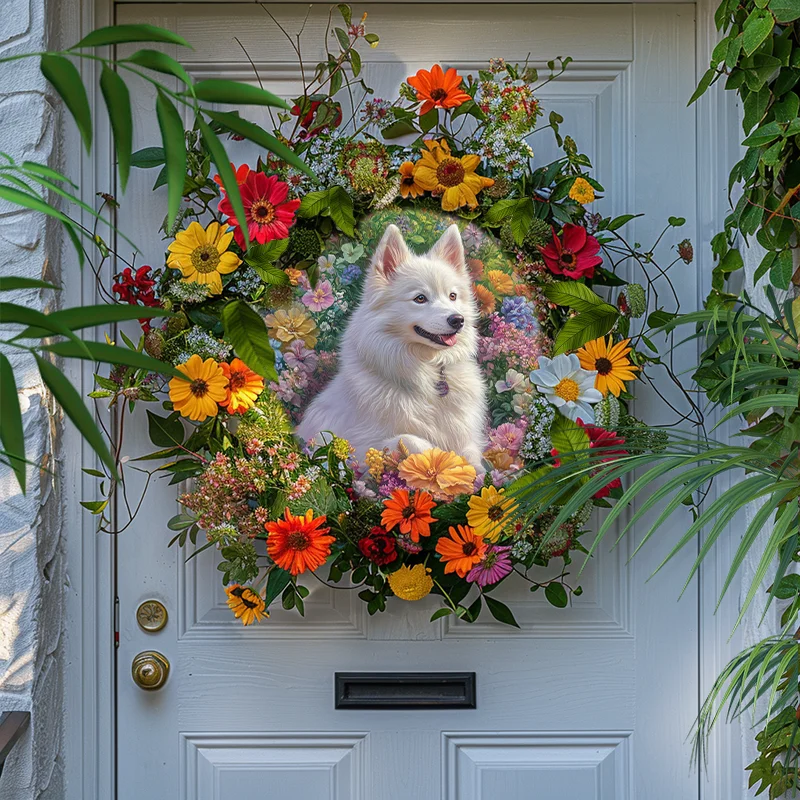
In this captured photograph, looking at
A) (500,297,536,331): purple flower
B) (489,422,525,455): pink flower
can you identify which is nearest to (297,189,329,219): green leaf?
(500,297,536,331): purple flower

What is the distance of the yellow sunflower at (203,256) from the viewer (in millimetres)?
1289

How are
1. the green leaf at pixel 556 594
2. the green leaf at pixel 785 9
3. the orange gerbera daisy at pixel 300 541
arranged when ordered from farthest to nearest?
the green leaf at pixel 556 594
the orange gerbera daisy at pixel 300 541
the green leaf at pixel 785 9

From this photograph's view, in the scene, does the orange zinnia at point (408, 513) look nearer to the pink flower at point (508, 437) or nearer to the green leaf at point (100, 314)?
the pink flower at point (508, 437)

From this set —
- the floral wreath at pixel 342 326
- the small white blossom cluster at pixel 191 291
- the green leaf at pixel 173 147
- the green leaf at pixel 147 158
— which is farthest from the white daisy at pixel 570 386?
the green leaf at pixel 173 147

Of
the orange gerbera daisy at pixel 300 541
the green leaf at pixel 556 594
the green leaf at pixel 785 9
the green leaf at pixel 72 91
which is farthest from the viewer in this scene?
the green leaf at pixel 556 594

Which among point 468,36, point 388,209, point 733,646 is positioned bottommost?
point 733,646

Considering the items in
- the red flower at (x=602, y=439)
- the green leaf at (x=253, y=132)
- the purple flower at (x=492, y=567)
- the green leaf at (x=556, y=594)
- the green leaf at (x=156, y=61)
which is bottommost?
the green leaf at (x=556, y=594)

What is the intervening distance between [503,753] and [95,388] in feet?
3.03

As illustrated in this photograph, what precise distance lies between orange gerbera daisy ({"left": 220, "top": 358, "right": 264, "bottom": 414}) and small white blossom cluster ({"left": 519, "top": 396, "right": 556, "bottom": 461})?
427 millimetres

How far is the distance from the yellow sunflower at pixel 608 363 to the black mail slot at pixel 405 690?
0.54 metres

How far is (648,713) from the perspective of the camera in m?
1.46

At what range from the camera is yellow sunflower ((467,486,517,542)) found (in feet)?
4.21

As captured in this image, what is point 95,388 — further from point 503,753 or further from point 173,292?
point 503,753

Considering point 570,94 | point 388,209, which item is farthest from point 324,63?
point 570,94
